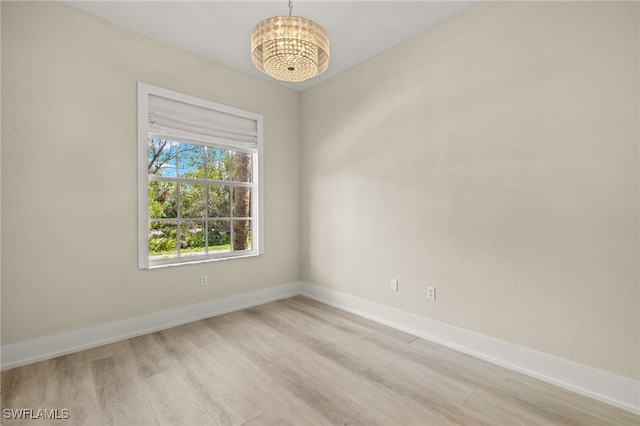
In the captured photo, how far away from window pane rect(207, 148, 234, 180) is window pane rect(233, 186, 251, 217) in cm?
22

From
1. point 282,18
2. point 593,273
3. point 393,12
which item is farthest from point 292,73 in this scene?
point 593,273

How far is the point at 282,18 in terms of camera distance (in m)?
1.74

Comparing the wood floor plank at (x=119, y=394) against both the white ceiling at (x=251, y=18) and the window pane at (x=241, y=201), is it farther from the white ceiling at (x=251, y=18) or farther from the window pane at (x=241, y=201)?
the white ceiling at (x=251, y=18)

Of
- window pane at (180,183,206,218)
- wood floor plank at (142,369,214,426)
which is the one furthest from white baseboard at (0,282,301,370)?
window pane at (180,183,206,218)

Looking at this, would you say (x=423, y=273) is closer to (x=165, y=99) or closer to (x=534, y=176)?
(x=534, y=176)

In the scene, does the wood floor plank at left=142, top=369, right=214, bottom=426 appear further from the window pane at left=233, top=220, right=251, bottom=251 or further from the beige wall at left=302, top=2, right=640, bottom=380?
the beige wall at left=302, top=2, right=640, bottom=380

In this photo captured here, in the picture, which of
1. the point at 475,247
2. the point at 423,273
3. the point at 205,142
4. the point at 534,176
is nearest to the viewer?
the point at 534,176

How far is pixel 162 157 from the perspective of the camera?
2990 millimetres

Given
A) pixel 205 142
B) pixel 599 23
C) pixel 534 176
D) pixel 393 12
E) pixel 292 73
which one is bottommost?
pixel 534 176

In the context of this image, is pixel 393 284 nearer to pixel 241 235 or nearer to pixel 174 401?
pixel 241 235

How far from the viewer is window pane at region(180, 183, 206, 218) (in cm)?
310

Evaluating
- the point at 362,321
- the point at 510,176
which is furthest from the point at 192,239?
the point at 510,176

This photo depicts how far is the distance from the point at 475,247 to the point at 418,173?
2.75ft

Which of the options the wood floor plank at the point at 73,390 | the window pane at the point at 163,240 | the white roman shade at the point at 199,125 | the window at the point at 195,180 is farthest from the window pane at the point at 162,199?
the wood floor plank at the point at 73,390
